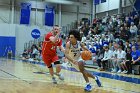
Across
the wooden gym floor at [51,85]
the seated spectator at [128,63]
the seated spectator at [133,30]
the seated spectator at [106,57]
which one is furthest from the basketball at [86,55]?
the seated spectator at [133,30]

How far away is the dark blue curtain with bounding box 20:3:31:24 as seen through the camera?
31.1 meters

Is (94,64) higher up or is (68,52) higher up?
(68,52)

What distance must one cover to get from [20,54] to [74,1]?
26.8 feet

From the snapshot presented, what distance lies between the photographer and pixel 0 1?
30.9 meters

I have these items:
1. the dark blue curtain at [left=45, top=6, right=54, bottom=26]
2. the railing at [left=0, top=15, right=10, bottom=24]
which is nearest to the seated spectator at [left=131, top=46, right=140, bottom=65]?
the dark blue curtain at [left=45, top=6, right=54, bottom=26]

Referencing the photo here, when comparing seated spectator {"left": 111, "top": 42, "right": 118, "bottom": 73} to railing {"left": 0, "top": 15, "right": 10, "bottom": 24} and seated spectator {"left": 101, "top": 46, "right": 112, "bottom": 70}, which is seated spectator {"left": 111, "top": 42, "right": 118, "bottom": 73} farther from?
railing {"left": 0, "top": 15, "right": 10, "bottom": 24}

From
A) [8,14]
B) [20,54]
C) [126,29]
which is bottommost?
[20,54]

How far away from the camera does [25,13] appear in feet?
102

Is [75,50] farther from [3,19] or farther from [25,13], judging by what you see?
[3,19]

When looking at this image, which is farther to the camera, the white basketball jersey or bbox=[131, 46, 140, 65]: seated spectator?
bbox=[131, 46, 140, 65]: seated spectator

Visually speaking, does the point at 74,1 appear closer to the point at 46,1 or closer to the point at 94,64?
the point at 46,1

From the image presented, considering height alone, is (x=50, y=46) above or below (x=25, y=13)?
below

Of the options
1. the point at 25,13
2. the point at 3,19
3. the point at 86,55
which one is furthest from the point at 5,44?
the point at 86,55

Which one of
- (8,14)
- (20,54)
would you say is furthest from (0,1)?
(20,54)
